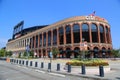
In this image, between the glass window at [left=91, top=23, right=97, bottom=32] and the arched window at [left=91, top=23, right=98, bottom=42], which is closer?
the arched window at [left=91, top=23, right=98, bottom=42]

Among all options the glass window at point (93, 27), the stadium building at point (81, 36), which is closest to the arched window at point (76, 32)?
the stadium building at point (81, 36)

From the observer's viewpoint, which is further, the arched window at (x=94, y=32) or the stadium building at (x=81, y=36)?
the arched window at (x=94, y=32)

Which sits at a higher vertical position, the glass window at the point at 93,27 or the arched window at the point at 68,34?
the glass window at the point at 93,27

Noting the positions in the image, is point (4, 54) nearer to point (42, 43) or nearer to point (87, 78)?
point (42, 43)

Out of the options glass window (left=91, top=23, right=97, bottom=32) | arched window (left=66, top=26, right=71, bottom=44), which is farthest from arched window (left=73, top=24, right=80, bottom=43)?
glass window (left=91, top=23, right=97, bottom=32)

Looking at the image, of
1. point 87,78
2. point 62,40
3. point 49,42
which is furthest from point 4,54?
point 87,78

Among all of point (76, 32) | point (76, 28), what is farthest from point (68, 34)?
point (76, 28)

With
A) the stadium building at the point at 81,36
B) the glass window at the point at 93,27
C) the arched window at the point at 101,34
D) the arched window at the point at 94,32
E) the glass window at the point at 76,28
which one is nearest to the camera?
the stadium building at the point at 81,36

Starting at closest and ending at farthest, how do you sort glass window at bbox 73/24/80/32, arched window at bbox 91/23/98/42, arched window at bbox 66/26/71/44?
arched window at bbox 91/23/98/42 < glass window at bbox 73/24/80/32 < arched window at bbox 66/26/71/44

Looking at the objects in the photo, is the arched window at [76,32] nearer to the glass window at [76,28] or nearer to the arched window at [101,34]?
the glass window at [76,28]

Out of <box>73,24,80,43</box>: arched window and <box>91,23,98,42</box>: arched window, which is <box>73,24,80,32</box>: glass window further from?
<box>91,23,98,42</box>: arched window

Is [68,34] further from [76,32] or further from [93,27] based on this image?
[93,27]

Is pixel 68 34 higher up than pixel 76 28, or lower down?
lower down

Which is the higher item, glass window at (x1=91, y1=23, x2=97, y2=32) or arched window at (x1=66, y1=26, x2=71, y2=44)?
glass window at (x1=91, y1=23, x2=97, y2=32)
